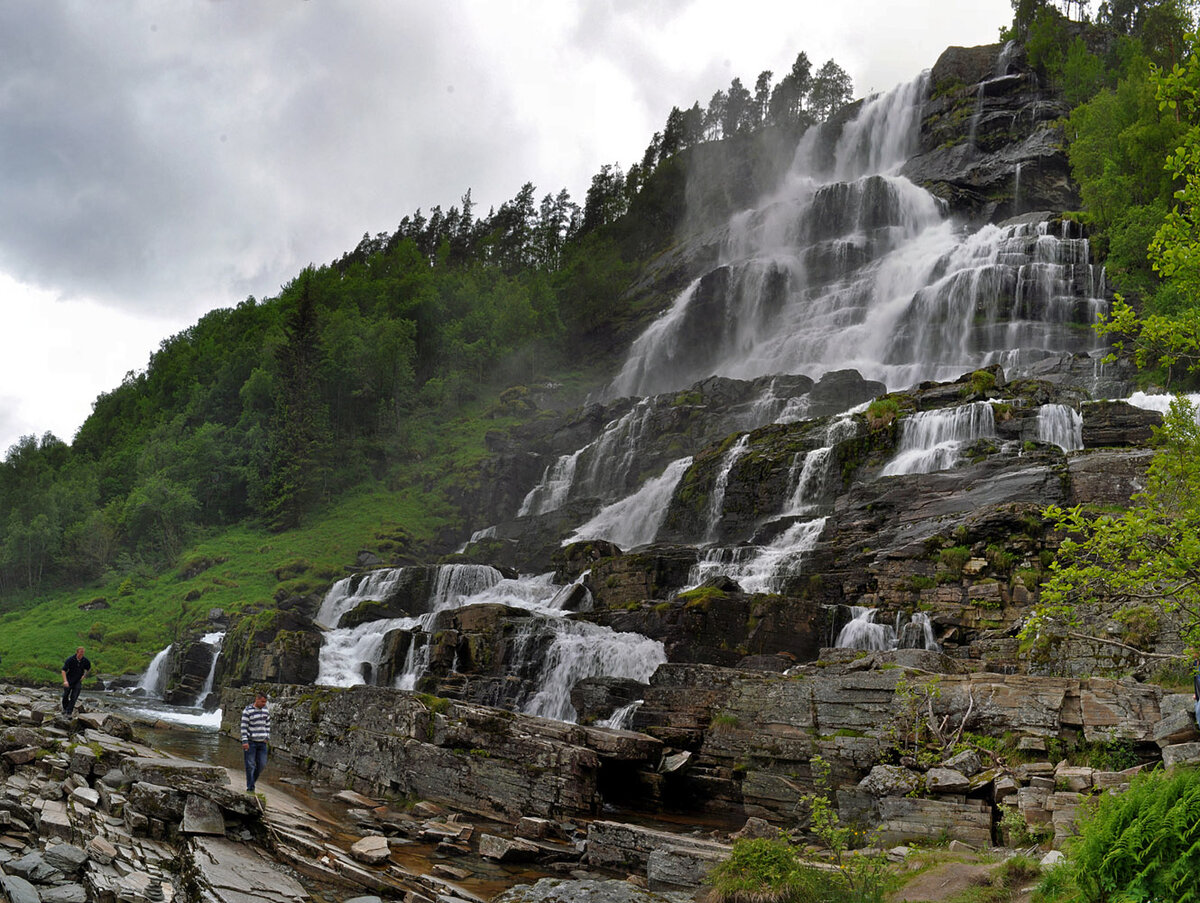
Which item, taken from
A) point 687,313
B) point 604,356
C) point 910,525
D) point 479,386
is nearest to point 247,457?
point 479,386

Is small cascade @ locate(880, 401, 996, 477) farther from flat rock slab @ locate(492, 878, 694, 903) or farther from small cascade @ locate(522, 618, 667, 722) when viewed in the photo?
flat rock slab @ locate(492, 878, 694, 903)

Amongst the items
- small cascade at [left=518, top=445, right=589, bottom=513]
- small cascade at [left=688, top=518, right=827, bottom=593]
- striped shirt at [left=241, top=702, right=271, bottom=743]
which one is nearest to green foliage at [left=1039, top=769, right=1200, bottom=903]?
striped shirt at [left=241, top=702, right=271, bottom=743]

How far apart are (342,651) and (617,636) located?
14.0 metres

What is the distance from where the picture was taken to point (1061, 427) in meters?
30.5

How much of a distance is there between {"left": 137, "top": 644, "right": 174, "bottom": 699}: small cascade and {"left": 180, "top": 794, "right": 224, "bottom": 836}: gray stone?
32.8m

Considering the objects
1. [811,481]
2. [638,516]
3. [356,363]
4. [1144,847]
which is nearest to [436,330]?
[356,363]

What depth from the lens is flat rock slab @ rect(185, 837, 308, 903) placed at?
9.31m

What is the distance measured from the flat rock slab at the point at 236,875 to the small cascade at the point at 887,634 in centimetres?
1565

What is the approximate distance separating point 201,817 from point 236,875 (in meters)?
1.65

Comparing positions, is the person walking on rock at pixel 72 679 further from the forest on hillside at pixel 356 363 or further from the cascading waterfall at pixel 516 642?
the forest on hillside at pixel 356 363

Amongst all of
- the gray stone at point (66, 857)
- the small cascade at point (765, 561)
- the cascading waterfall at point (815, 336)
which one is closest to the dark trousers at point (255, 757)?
the gray stone at point (66, 857)

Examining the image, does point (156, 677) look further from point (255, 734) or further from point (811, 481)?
point (811, 481)

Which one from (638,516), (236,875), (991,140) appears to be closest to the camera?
(236,875)

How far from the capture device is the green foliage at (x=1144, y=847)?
600 cm
